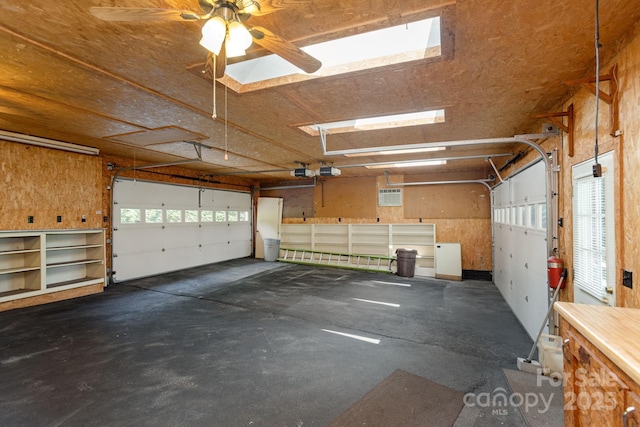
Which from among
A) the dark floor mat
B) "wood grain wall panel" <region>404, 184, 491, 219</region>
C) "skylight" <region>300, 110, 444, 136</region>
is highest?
"skylight" <region>300, 110, 444, 136</region>

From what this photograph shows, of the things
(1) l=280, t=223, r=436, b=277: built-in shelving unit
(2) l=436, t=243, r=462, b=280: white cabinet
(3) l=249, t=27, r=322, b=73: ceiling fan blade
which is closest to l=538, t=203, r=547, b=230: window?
(3) l=249, t=27, r=322, b=73: ceiling fan blade

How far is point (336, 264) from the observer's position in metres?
8.64

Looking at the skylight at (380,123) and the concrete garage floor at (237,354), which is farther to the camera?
the skylight at (380,123)

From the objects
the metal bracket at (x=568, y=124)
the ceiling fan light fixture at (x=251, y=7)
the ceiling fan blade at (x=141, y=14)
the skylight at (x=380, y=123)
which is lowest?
the metal bracket at (x=568, y=124)

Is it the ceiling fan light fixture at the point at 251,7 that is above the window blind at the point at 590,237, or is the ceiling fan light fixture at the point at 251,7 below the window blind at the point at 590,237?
above

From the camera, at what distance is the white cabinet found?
696cm

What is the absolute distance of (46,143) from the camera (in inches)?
189

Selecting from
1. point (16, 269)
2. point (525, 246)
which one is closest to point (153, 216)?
point (16, 269)

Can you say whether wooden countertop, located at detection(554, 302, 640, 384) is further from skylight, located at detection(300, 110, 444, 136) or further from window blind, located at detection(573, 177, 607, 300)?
skylight, located at detection(300, 110, 444, 136)

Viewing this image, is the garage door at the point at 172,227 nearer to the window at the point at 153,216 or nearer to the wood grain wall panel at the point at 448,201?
the window at the point at 153,216

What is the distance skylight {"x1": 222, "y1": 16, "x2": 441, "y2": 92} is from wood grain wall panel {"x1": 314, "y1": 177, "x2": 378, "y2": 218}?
6.37 meters


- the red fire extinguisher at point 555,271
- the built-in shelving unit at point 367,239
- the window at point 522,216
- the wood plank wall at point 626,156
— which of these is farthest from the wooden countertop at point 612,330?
the built-in shelving unit at point 367,239

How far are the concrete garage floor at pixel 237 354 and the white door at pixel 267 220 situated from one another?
4518 mm

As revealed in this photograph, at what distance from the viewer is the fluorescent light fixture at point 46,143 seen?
445 centimetres
